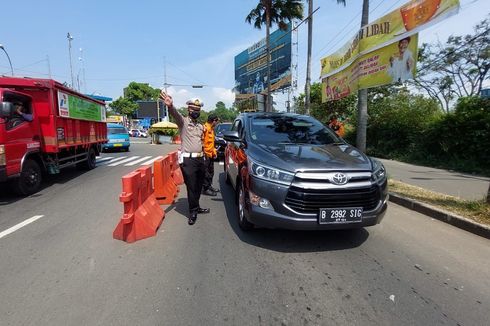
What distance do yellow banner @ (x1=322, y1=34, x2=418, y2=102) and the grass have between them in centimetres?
265

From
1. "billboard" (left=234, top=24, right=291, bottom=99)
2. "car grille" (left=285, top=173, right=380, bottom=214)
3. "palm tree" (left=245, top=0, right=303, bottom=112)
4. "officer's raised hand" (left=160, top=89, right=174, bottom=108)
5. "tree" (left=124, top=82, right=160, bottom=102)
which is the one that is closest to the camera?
"car grille" (left=285, top=173, right=380, bottom=214)

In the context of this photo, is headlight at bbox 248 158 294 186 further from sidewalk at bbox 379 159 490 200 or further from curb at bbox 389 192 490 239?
sidewalk at bbox 379 159 490 200

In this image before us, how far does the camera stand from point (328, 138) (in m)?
5.69

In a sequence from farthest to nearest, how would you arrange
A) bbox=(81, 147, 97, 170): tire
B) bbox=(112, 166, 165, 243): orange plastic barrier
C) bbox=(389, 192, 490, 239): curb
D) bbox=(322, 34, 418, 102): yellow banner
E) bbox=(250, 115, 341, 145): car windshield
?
1. bbox=(81, 147, 97, 170): tire
2. bbox=(322, 34, 418, 102): yellow banner
3. bbox=(250, 115, 341, 145): car windshield
4. bbox=(389, 192, 490, 239): curb
5. bbox=(112, 166, 165, 243): orange plastic barrier

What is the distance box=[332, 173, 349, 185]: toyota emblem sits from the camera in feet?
13.2

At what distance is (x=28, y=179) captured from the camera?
8.13 meters

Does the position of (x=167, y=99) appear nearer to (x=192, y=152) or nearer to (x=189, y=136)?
(x=189, y=136)

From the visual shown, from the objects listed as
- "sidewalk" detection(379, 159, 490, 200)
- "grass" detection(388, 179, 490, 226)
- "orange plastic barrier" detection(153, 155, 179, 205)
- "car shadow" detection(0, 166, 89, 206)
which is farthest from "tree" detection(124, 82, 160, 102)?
"grass" detection(388, 179, 490, 226)

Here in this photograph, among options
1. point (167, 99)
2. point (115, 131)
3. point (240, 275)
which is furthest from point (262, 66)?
point (240, 275)

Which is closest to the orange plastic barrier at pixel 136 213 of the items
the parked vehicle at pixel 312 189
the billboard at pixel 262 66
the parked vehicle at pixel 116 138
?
the parked vehicle at pixel 312 189

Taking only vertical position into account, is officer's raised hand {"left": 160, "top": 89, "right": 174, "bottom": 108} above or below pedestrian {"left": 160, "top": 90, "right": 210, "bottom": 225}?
above

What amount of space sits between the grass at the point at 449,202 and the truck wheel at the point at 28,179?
831 cm

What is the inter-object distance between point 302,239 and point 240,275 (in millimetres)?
1345

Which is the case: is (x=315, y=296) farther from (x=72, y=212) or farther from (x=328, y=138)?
(x=72, y=212)
